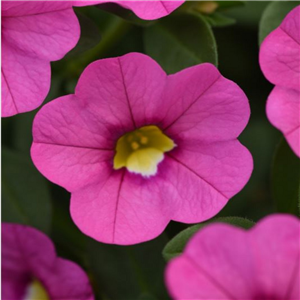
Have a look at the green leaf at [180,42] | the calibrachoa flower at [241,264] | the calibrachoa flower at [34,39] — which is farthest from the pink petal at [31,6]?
the calibrachoa flower at [241,264]

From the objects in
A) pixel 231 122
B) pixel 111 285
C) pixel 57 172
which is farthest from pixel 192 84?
pixel 111 285

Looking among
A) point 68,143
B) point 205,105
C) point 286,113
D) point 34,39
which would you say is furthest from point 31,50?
point 286,113

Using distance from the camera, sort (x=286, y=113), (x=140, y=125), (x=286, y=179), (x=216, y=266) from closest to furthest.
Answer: (x=216, y=266), (x=286, y=113), (x=140, y=125), (x=286, y=179)

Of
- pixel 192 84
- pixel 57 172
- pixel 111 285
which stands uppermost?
pixel 192 84

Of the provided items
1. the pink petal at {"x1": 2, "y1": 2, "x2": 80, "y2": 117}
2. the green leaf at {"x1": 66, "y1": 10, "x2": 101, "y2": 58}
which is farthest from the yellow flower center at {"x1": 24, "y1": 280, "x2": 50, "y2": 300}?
the green leaf at {"x1": 66, "y1": 10, "x2": 101, "y2": 58}

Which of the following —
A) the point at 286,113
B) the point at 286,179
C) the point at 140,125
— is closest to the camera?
the point at 286,113

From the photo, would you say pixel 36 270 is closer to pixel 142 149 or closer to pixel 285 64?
pixel 142 149

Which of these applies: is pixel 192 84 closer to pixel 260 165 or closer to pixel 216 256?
pixel 216 256
